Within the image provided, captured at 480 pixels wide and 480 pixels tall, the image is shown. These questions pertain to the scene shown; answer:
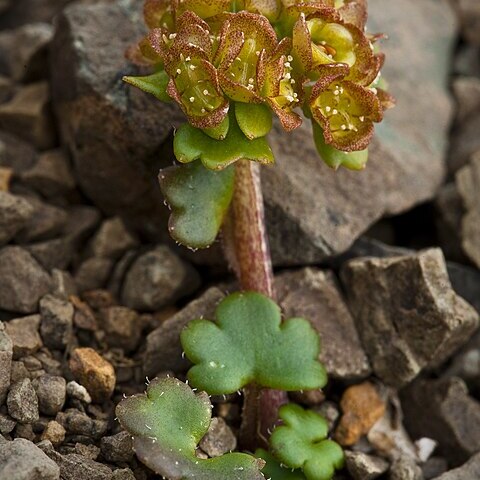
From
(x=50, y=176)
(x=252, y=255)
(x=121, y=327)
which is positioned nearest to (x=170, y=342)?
(x=121, y=327)

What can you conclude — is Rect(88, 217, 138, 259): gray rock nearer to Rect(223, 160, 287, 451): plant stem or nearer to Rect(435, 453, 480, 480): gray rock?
Rect(223, 160, 287, 451): plant stem

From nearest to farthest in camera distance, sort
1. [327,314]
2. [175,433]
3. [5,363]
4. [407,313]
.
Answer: [175,433] → [5,363] → [407,313] → [327,314]

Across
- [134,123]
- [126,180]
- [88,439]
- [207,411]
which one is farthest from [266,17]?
[88,439]

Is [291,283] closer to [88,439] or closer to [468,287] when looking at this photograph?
[468,287]

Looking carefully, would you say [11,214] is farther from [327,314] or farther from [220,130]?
[327,314]

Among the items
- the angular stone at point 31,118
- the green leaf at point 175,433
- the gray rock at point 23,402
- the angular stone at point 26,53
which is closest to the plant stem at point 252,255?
the green leaf at point 175,433

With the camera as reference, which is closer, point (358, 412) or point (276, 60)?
point (276, 60)

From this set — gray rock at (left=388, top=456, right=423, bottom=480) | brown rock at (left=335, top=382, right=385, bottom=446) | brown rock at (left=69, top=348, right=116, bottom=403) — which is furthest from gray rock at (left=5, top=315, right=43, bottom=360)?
gray rock at (left=388, top=456, right=423, bottom=480)
